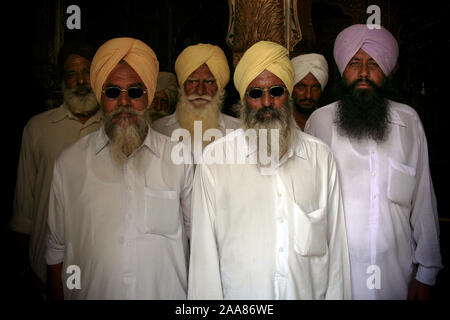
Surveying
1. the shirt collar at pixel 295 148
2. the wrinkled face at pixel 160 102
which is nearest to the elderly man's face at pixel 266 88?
the shirt collar at pixel 295 148

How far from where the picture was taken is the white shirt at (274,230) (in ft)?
7.03

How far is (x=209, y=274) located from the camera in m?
2.11

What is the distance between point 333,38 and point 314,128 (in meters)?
0.55

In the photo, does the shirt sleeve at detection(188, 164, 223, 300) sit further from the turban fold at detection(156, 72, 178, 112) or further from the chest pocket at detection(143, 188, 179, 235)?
the turban fold at detection(156, 72, 178, 112)

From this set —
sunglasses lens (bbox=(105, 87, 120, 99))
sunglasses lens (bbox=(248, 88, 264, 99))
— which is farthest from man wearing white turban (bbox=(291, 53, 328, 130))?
sunglasses lens (bbox=(105, 87, 120, 99))

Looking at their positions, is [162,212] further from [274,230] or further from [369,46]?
[369,46]

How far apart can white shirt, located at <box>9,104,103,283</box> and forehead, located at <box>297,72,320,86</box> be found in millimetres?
1177

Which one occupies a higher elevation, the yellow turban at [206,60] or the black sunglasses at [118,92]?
the yellow turban at [206,60]

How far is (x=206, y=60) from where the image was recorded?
2547mm

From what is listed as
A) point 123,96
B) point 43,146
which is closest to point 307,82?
point 123,96

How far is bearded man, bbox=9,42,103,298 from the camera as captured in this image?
95.6 inches

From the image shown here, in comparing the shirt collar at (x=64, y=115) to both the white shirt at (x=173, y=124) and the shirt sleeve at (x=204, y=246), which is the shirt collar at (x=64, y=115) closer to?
the white shirt at (x=173, y=124)

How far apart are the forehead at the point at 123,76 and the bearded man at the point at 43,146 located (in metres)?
0.27
